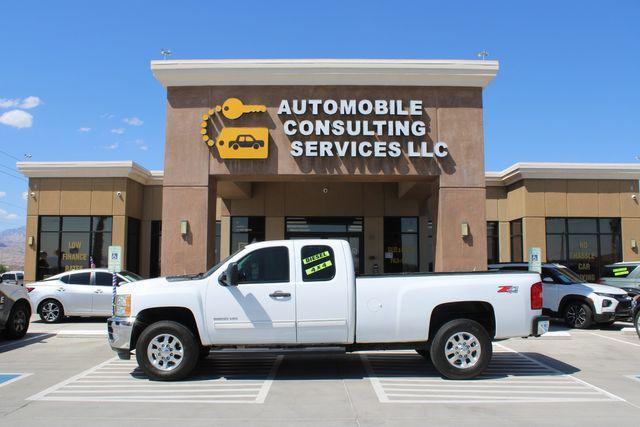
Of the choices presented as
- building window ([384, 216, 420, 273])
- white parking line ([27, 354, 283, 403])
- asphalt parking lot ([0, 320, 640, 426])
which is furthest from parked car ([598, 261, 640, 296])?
white parking line ([27, 354, 283, 403])

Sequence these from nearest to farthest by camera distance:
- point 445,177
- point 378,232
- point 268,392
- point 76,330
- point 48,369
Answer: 1. point 268,392
2. point 48,369
3. point 76,330
4. point 445,177
5. point 378,232

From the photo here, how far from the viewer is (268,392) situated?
25.6 ft

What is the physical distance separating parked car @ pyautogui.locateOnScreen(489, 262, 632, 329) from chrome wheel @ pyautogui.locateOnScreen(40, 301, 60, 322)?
535 inches

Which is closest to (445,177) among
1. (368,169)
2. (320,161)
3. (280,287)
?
(368,169)

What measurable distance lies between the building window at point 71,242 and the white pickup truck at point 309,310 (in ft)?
46.7

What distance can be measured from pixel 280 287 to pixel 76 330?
25.5ft

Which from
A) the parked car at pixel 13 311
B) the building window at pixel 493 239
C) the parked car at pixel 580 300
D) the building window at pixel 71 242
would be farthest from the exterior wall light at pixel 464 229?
the building window at pixel 71 242

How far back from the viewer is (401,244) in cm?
2119

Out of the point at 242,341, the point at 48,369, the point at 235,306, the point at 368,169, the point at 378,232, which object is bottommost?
the point at 48,369

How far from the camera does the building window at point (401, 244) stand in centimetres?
2109

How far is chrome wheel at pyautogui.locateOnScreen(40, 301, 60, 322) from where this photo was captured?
15.6m

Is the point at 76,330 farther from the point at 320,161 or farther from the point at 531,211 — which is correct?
the point at 531,211

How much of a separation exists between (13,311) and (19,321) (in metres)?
0.35

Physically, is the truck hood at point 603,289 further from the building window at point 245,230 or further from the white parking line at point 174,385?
the building window at point 245,230
